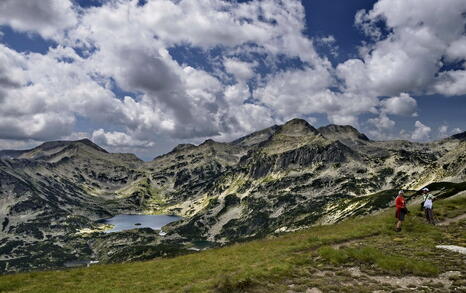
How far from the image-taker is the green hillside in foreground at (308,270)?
22.2m

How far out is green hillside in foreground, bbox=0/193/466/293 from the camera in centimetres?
2216

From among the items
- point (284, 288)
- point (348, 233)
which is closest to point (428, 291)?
point (284, 288)

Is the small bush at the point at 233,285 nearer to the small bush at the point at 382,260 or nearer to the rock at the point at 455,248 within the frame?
the small bush at the point at 382,260

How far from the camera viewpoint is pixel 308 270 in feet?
83.6

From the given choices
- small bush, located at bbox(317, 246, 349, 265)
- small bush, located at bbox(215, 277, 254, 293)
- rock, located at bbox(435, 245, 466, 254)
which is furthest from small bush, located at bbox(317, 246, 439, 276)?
small bush, located at bbox(215, 277, 254, 293)

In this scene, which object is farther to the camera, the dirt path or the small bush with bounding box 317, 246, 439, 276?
the dirt path

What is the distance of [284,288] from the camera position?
71.6 ft

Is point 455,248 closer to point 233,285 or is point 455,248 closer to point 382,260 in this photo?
point 382,260

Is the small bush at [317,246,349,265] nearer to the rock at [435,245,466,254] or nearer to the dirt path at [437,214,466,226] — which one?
the rock at [435,245,466,254]

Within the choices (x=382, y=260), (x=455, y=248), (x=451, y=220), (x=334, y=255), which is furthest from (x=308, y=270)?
(x=451, y=220)

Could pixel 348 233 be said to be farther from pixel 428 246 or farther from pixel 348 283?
pixel 348 283

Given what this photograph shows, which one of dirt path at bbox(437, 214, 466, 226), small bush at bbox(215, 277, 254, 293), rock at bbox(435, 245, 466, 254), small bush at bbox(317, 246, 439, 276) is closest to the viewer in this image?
small bush at bbox(215, 277, 254, 293)

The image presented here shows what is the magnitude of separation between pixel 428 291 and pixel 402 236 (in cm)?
1639

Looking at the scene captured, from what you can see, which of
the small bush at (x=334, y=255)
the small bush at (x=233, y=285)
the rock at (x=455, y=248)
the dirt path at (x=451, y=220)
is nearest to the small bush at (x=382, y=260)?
the small bush at (x=334, y=255)
